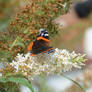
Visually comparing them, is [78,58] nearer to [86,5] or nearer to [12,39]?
[12,39]

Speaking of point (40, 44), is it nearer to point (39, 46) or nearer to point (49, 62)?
point (39, 46)

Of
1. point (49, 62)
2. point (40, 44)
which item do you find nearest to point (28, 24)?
point (40, 44)

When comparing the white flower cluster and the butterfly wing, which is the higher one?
the butterfly wing

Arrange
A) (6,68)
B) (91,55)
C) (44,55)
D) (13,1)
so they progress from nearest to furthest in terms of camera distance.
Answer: (6,68) < (44,55) < (13,1) < (91,55)

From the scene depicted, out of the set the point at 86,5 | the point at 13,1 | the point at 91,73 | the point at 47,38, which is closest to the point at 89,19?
the point at 86,5

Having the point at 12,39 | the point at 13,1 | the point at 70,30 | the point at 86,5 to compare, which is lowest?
the point at 12,39
